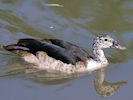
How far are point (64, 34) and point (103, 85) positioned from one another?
1943mm

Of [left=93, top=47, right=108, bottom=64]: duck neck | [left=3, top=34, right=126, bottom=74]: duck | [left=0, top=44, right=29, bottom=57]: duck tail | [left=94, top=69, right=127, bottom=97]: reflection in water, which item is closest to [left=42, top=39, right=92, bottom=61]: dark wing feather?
[left=3, top=34, right=126, bottom=74]: duck

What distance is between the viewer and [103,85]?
1000cm

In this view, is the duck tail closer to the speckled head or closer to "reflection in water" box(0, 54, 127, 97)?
"reflection in water" box(0, 54, 127, 97)

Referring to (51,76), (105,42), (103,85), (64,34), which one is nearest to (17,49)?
(51,76)

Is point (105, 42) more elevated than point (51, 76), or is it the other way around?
point (105, 42)

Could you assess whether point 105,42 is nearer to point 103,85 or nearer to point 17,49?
point 103,85

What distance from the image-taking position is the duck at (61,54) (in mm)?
10078

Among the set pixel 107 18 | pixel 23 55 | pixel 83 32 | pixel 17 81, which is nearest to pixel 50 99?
pixel 17 81

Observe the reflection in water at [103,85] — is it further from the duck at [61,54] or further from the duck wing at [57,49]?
the duck wing at [57,49]

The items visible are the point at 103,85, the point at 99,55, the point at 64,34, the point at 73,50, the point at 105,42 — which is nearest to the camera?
the point at 103,85

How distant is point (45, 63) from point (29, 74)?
401 mm

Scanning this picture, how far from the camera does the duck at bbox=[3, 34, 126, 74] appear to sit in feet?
33.1

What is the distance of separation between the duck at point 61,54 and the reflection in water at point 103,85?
244 mm

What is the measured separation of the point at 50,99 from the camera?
9.12 meters
